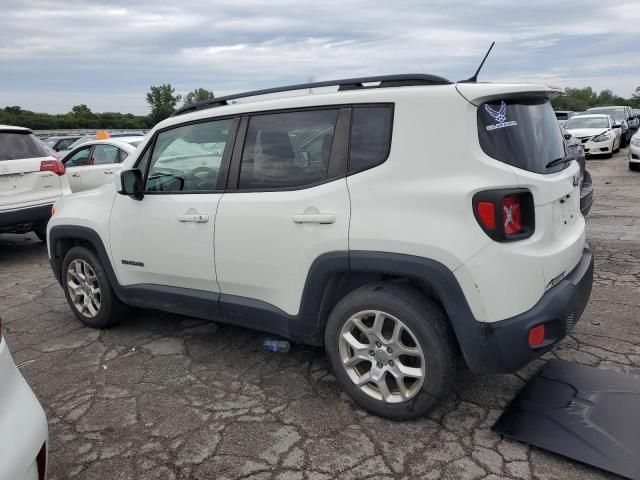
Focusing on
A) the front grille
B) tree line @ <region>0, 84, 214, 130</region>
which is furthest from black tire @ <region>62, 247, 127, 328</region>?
tree line @ <region>0, 84, 214, 130</region>

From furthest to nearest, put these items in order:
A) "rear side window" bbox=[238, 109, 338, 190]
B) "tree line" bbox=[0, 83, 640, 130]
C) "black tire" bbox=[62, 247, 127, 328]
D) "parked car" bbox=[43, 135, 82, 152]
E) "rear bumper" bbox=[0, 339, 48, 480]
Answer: "tree line" bbox=[0, 83, 640, 130], "parked car" bbox=[43, 135, 82, 152], "black tire" bbox=[62, 247, 127, 328], "rear side window" bbox=[238, 109, 338, 190], "rear bumper" bbox=[0, 339, 48, 480]

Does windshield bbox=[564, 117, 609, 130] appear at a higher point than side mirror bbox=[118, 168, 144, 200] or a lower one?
lower

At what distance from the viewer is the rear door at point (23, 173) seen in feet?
22.7

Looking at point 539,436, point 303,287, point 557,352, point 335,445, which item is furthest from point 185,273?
point 557,352

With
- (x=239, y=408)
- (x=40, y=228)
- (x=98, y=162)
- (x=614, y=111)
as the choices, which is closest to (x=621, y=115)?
(x=614, y=111)

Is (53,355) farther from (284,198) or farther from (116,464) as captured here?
(284,198)

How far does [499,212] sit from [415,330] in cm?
72

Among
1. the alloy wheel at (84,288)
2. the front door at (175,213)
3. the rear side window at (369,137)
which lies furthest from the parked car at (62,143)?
the rear side window at (369,137)

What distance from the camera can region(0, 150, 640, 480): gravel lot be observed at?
2.58 m

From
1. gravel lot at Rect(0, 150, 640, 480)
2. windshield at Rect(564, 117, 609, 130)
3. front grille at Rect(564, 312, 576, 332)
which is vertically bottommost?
gravel lot at Rect(0, 150, 640, 480)

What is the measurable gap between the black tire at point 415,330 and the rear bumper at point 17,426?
4.97 ft

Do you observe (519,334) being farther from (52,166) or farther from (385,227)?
(52,166)

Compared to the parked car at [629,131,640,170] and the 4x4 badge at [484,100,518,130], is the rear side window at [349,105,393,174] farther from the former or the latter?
the parked car at [629,131,640,170]

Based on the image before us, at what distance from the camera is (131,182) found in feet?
12.3
